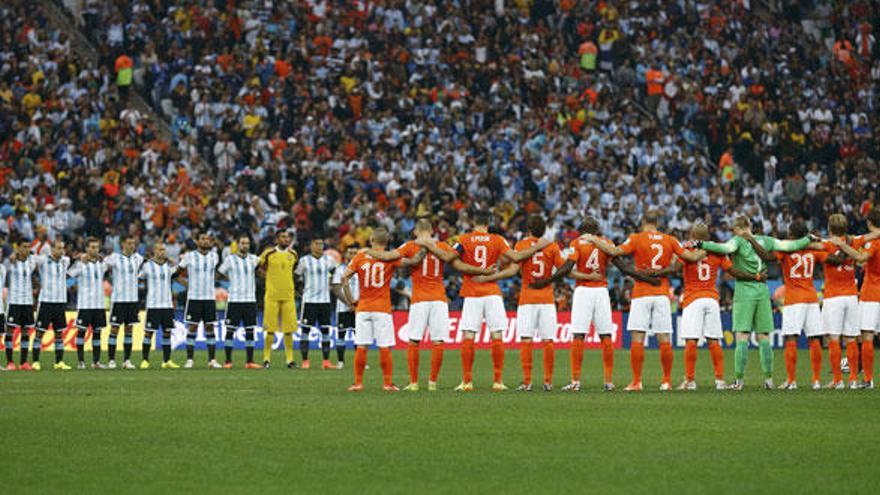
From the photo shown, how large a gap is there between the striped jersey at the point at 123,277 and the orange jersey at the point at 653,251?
12.4 metres

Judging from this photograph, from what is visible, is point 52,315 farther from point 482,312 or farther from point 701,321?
point 701,321

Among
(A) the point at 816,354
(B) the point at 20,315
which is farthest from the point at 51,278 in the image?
(A) the point at 816,354

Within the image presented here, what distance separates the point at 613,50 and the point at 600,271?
31.3 meters

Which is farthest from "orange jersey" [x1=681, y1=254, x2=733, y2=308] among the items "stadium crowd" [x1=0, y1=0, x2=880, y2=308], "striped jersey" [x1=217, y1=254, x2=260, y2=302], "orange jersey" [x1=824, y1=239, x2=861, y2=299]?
"stadium crowd" [x1=0, y1=0, x2=880, y2=308]

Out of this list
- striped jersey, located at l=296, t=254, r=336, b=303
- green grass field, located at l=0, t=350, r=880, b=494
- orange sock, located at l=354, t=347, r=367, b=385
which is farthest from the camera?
striped jersey, located at l=296, t=254, r=336, b=303

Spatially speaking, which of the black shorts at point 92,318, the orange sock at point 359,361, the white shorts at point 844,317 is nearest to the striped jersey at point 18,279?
the black shorts at point 92,318

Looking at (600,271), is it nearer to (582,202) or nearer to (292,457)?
(292,457)

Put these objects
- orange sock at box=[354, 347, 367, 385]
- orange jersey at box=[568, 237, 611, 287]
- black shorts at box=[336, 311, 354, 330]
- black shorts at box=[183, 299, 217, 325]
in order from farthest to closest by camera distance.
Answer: black shorts at box=[336, 311, 354, 330]
black shorts at box=[183, 299, 217, 325]
orange sock at box=[354, 347, 367, 385]
orange jersey at box=[568, 237, 611, 287]

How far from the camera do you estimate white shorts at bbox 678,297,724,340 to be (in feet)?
76.3

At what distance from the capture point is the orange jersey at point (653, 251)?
2305 cm

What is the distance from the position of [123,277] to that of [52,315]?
1.62 meters

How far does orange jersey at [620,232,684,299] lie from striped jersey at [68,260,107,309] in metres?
12.8

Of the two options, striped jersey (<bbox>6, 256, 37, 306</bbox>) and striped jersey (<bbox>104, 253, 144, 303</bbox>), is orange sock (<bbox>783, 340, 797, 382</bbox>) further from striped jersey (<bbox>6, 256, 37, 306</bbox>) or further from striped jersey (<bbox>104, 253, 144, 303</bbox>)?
striped jersey (<bbox>6, 256, 37, 306</bbox>)

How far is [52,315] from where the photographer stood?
102ft
